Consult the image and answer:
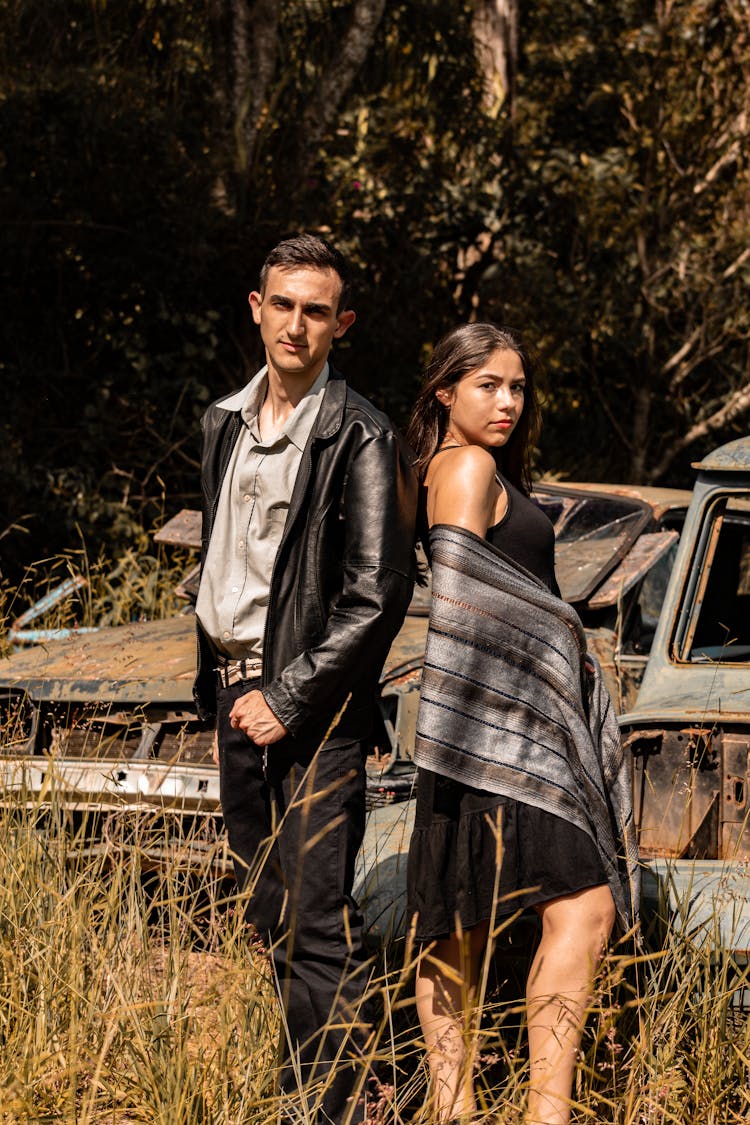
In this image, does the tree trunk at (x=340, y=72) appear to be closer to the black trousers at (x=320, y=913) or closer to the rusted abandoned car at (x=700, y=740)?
the rusted abandoned car at (x=700, y=740)

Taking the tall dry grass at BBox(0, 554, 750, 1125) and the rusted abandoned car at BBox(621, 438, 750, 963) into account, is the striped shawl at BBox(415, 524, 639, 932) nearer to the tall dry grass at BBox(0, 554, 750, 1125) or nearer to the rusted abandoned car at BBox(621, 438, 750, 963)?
the tall dry grass at BBox(0, 554, 750, 1125)

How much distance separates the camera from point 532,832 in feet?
8.87

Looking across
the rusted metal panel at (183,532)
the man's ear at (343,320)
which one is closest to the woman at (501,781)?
the man's ear at (343,320)

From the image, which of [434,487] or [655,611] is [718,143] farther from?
[434,487]

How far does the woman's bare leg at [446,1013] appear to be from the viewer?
2.66 meters

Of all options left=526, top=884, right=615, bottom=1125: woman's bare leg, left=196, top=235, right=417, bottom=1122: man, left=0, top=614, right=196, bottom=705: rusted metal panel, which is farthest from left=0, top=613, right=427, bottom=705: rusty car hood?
left=526, top=884, right=615, bottom=1125: woman's bare leg

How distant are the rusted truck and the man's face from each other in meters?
0.83

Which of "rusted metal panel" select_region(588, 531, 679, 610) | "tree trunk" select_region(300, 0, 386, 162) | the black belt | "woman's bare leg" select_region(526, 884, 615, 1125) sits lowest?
"woman's bare leg" select_region(526, 884, 615, 1125)

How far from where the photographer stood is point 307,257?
293cm

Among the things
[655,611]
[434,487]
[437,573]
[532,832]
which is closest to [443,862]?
[532,832]

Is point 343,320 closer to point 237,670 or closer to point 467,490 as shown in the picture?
point 467,490

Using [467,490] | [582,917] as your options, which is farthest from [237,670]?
[582,917]

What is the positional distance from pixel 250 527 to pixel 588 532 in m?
2.86

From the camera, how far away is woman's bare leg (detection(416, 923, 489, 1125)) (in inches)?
105
